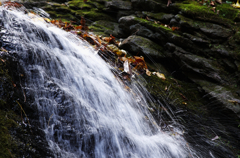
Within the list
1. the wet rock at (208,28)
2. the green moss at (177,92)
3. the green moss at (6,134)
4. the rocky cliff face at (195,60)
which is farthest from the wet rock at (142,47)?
the green moss at (6,134)

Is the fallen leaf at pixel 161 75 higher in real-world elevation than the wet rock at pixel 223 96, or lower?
higher

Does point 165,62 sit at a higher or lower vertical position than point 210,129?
higher

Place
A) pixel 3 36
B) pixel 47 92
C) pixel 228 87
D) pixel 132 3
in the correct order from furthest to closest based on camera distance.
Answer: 1. pixel 132 3
2. pixel 228 87
3. pixel 3 36
4. pixel 47 92

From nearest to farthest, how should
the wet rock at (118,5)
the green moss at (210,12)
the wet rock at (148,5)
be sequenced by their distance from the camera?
1. the green moss at (210,12)
2. the wet rock at (148,5)
3. the wet rock at (118,5)

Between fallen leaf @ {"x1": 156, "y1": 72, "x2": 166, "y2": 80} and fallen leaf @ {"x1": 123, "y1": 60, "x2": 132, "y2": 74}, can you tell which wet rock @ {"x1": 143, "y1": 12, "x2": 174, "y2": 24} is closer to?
fallen leaf @ {"x1": 156, "y1": 72, "x2": 166, "y2": 80}

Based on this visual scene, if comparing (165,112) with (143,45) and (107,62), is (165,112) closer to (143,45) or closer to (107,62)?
(107,62)

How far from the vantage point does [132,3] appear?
5754 millimetres

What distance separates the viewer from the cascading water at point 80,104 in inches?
79.0

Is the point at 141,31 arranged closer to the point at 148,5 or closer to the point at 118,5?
the point at 148,5

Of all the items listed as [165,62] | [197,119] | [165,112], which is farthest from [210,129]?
[165,62]

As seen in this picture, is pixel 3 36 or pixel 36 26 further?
pixel 36 26

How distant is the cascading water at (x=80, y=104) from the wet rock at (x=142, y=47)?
1.25 m

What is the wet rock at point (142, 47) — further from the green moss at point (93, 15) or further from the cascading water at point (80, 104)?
the green moss at point (93, 15)

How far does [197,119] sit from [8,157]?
3173 millimetres
